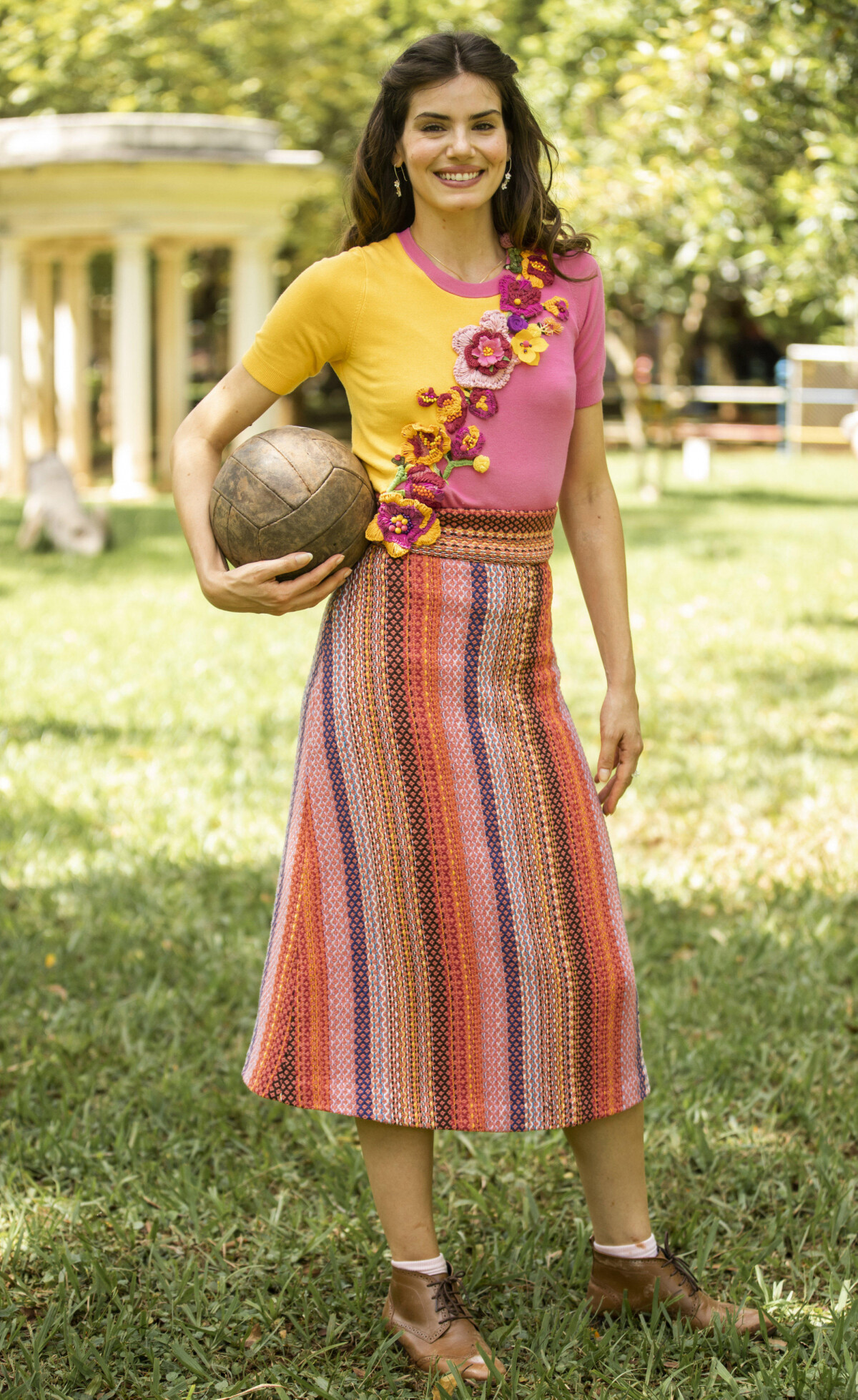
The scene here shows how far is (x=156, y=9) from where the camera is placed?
20.9 metres

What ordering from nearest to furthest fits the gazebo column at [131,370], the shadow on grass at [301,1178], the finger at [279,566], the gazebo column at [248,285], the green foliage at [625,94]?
the finger at [279,566]
the shadow on grass at [301,1178]
the green foliage at [625,94]
the gazebo column at [131,370]
the gazebo column at [248,285]

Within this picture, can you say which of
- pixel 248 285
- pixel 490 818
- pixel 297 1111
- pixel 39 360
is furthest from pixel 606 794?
pixel 39 360

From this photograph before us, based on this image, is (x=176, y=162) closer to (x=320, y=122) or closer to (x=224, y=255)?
(x=320, y=122)

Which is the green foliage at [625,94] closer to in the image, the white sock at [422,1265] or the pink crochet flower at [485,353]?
the pink crochet flower at [485,353]

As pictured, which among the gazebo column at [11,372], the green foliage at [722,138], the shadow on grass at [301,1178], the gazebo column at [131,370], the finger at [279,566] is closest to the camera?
the finger at [279,566]

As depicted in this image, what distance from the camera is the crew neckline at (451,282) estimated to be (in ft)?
8.00

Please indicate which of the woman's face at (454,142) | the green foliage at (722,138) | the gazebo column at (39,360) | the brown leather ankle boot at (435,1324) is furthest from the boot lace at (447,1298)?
the gazebo column at (39,360)

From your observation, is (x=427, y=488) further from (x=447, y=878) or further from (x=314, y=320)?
(x=447, y=878)

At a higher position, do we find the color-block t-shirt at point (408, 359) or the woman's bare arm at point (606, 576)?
the color-block t-shirt at point (408, 359)

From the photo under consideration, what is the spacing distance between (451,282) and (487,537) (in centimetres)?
41

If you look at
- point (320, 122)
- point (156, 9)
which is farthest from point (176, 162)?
point (320, 122)

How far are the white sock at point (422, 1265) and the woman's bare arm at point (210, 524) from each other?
3.60ft

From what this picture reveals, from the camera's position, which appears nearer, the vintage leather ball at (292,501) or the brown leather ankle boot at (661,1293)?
the vintage leather ball at (292,501)

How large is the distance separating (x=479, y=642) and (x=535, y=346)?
0.48 m
